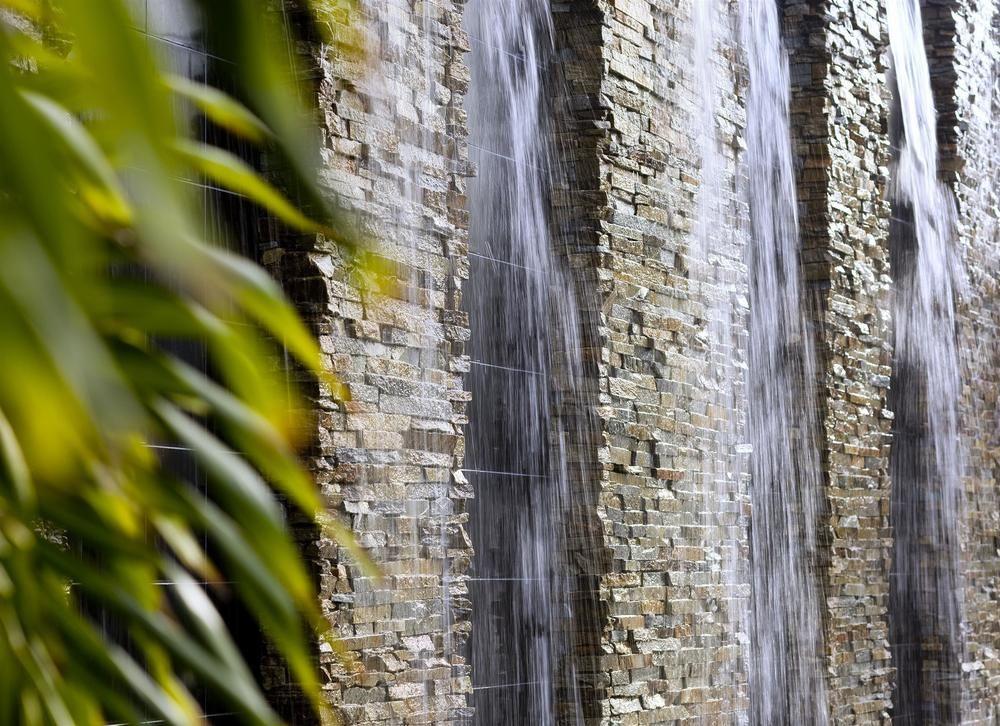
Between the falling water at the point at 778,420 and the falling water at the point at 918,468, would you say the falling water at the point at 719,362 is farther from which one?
the falling water at the point at 918,468

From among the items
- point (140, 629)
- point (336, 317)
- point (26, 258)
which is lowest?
point (140, 629)

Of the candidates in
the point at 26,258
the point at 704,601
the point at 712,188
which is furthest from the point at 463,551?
the point at 26,258

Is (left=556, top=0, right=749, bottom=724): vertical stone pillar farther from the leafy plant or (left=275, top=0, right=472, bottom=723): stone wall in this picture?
the leafy plant

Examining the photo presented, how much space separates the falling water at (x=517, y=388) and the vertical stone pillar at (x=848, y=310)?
2543 millimetres

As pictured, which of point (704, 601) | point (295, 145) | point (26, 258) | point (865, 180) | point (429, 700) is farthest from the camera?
point (865, 180)

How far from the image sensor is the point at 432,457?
178 inches

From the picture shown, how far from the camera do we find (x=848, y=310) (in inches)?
309

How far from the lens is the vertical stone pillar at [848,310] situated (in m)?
7.63

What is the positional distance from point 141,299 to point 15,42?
0.31 meters

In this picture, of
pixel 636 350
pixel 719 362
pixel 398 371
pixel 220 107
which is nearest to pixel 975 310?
pixel 719 362

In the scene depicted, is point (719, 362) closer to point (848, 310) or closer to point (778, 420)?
point (778, 420)

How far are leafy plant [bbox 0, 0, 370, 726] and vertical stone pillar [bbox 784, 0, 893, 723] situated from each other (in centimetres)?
676

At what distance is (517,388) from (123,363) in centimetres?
449

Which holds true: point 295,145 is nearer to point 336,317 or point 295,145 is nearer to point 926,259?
point 336,317
